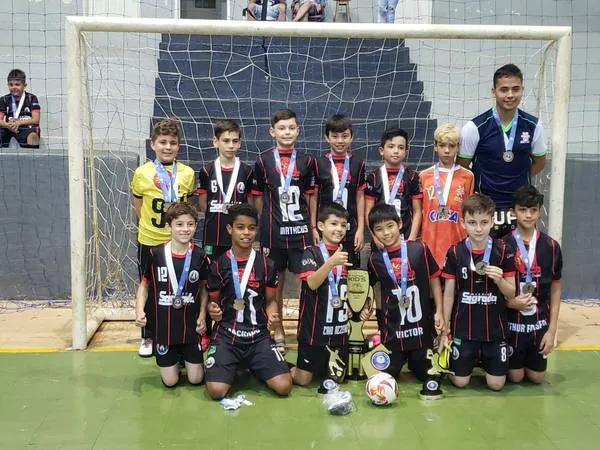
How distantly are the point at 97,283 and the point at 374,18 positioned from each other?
5992 mm

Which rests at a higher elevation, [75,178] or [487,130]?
[487,130]

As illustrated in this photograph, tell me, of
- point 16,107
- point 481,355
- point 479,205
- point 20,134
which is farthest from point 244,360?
point 16,107

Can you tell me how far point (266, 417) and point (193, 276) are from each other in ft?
3.11

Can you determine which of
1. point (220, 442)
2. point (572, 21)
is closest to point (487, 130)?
point (220, 442)

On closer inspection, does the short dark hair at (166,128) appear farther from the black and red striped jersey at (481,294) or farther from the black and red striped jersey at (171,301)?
the black and red striped jersey at (481,294)

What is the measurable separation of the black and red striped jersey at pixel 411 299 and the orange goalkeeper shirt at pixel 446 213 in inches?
20.5

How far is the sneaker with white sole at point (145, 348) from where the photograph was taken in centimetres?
514

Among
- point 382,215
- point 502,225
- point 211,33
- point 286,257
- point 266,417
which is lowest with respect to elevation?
point 266,417

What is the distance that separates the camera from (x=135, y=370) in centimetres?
487

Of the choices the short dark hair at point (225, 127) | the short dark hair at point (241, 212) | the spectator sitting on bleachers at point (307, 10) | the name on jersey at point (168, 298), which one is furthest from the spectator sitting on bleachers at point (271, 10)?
the name on jersey at point (168, 298)

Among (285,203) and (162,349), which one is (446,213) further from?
(162,349)

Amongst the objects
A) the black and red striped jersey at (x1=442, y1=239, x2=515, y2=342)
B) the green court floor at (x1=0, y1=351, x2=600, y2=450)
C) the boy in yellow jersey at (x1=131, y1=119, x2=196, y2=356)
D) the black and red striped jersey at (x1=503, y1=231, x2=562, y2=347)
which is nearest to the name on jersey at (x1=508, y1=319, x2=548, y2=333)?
the black and red striped jersey at (x1=503, y1=231, x2=562, y2=347)

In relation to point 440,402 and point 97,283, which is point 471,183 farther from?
point 97,283

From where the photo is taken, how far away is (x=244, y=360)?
4.55 metres
